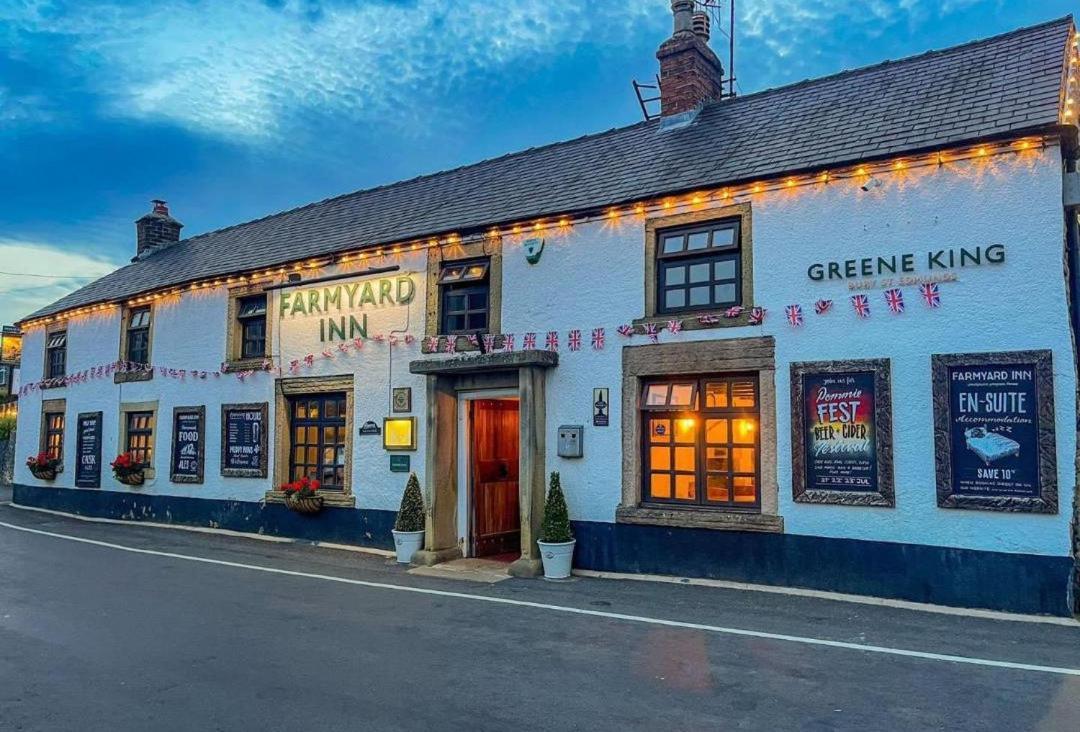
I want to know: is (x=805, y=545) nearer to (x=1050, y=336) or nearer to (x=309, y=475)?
(x=1050, y=336)

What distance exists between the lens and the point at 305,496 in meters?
13.4

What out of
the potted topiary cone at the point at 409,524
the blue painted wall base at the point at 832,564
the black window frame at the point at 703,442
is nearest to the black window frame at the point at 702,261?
Answer: the black window frame at the point at 703,442

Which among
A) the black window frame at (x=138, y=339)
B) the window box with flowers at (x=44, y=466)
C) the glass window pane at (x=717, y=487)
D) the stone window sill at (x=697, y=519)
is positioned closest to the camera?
the stone window sill at (x=697, y=519)

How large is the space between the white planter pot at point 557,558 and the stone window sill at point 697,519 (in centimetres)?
77

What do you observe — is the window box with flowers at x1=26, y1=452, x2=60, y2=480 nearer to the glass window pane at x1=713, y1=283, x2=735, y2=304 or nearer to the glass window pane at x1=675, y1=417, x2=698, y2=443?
the glass window pane at x1=675, y1=417, x2=698, y2=443

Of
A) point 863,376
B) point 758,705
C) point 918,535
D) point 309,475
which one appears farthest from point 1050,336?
point 309,475

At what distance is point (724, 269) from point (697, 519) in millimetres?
3155

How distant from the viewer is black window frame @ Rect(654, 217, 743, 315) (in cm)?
1008

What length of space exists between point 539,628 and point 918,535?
4.20 meters

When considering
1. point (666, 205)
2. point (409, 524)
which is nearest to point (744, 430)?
point (666, 205)

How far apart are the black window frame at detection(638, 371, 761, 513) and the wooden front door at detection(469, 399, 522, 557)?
2742mm

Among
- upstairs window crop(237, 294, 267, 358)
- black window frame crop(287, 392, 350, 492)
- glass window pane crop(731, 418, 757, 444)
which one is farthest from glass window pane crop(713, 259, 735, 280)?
upstairs window crop(237, 294, 267, 358)

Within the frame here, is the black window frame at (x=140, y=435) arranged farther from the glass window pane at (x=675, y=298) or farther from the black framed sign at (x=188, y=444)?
the glass window pane at (x=675, y=298)

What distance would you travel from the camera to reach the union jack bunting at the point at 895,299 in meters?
8.82
